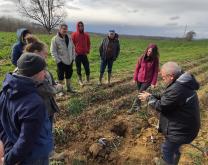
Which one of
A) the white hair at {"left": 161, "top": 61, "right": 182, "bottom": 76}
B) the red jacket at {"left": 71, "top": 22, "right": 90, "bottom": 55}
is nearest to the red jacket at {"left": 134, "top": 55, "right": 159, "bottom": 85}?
the red jacket at {"left": 71, "top": 22, "right": 90, "bottom": 55}

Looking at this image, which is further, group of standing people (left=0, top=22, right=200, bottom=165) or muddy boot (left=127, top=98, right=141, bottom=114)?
muddy boot (left=127, top=98, right=141, bottom=114)

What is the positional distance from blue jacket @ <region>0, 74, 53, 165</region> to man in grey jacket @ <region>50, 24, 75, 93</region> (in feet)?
19.1

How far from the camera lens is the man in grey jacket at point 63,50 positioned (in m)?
9.29

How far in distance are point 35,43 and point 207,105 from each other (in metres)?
6.51

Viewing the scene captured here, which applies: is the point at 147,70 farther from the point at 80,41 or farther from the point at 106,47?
the point at 80,41

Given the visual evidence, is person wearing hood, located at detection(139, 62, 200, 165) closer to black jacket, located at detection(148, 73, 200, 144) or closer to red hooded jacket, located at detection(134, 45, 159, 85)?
black jacket, located at detection(148, 73, 200, 144)

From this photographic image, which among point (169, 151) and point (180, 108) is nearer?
point (180, 108)

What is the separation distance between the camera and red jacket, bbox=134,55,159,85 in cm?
826

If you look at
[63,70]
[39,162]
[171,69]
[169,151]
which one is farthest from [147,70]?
[39,162]

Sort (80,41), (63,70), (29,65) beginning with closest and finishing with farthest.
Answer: (29,65)
(63,70)
(80,41)

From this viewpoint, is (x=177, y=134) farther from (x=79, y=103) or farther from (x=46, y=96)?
(x=79, y=103)

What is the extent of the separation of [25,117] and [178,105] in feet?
7.58

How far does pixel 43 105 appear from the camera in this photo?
3.39 metres

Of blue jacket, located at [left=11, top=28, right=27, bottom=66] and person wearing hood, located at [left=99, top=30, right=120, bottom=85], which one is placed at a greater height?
blue jacket, located at [left=11, top=28, right=27, bottom=66]
